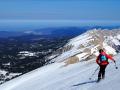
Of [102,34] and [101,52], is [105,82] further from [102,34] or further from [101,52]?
[102,34]

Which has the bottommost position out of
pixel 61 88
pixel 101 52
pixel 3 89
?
pixel 3 89

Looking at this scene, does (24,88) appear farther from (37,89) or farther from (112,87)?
(112,87)

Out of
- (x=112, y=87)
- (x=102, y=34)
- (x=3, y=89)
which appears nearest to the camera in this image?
(x=112, y=87)

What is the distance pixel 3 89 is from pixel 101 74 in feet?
83.0

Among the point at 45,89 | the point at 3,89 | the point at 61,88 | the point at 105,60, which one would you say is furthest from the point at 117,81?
the point at 3,89

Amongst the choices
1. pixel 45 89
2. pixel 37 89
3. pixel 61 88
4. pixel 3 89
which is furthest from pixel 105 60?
Result: pixel 3 89

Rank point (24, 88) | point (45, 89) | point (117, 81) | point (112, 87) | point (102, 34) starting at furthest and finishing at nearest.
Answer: point (102, 34), point (24, 88), point (45, 89), point (117, 81), point (112, 87)

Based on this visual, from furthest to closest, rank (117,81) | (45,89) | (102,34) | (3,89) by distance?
(102,34) → (3,89) → (45,89) → (117,81)

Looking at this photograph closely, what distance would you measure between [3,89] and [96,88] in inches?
1024

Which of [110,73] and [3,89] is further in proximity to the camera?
[3,89]

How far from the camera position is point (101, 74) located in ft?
90.6

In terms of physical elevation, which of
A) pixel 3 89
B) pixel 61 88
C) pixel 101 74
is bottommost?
pixel 3 89

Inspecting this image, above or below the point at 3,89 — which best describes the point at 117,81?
above

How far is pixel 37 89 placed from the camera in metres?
40.0
